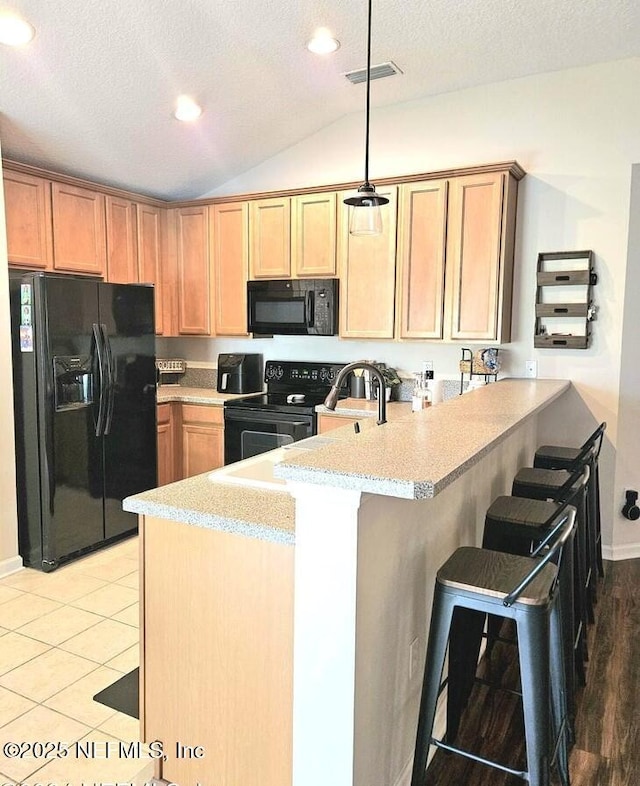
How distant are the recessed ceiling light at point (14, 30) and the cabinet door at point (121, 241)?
1.48 m

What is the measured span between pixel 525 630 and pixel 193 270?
12.8 feet

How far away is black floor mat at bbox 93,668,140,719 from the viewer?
2.25 metres

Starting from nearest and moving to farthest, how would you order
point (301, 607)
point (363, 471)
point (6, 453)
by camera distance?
point (363, 471)
point (301, 607)
point (6, 453)

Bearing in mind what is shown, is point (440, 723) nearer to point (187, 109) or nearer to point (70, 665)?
point (70, 665)

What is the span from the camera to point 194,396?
4.54m

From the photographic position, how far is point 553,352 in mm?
3787

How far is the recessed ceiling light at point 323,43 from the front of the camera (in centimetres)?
312

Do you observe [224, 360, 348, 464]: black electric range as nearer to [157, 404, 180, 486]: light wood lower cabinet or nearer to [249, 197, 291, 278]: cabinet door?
[157, 404, 180, 486]: light wood lower cabinet

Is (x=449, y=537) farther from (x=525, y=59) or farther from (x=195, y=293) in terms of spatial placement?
(x=195, y=293)

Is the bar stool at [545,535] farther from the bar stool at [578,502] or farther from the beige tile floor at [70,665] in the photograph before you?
the beige tile floor at [70,665]

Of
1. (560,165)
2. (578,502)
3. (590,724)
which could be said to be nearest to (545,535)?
(578,502)

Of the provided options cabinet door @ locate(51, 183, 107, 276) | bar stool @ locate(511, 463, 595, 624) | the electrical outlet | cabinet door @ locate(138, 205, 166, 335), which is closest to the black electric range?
cabinet door @ locate(138, 205, 166, 335)

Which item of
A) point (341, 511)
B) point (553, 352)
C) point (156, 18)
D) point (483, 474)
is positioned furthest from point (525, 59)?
point (341, 511)

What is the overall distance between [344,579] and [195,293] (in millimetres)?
3737
